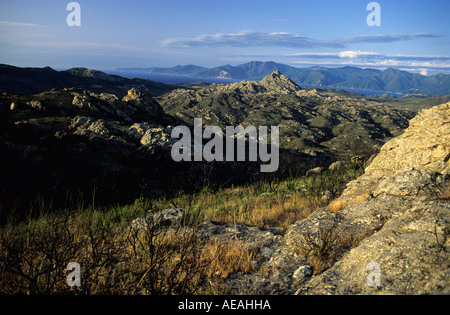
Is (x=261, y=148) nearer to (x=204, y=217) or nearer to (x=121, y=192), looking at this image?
(x=121, y=192)

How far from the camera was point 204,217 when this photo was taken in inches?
293

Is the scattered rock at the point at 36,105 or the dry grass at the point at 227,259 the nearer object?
the dry grass at the point at 227,259

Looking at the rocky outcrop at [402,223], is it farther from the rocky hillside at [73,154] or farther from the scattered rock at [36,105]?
the scattered rock at [36,105]

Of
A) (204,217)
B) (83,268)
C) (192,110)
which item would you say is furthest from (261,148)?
(192,110)

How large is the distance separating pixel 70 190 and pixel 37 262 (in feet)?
24.4

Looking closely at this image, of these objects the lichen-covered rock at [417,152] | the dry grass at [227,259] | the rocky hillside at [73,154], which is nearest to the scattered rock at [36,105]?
the rocky hillside at [73,154]

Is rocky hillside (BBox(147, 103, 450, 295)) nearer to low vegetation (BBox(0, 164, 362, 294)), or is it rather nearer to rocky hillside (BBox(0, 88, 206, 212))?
low vegetation (BBox(0, 164, 362, 294))

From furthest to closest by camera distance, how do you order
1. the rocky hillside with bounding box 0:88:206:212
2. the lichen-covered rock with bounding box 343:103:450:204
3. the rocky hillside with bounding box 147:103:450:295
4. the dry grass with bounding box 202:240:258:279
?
the rocky hillside with bounding box 0:88:206:212
the lichen-covered rock with bounding box 343:103:450:204
the dry grass with bounding box 202:240:258:279
the rocky hillside with bounding box 147:103:450:295
